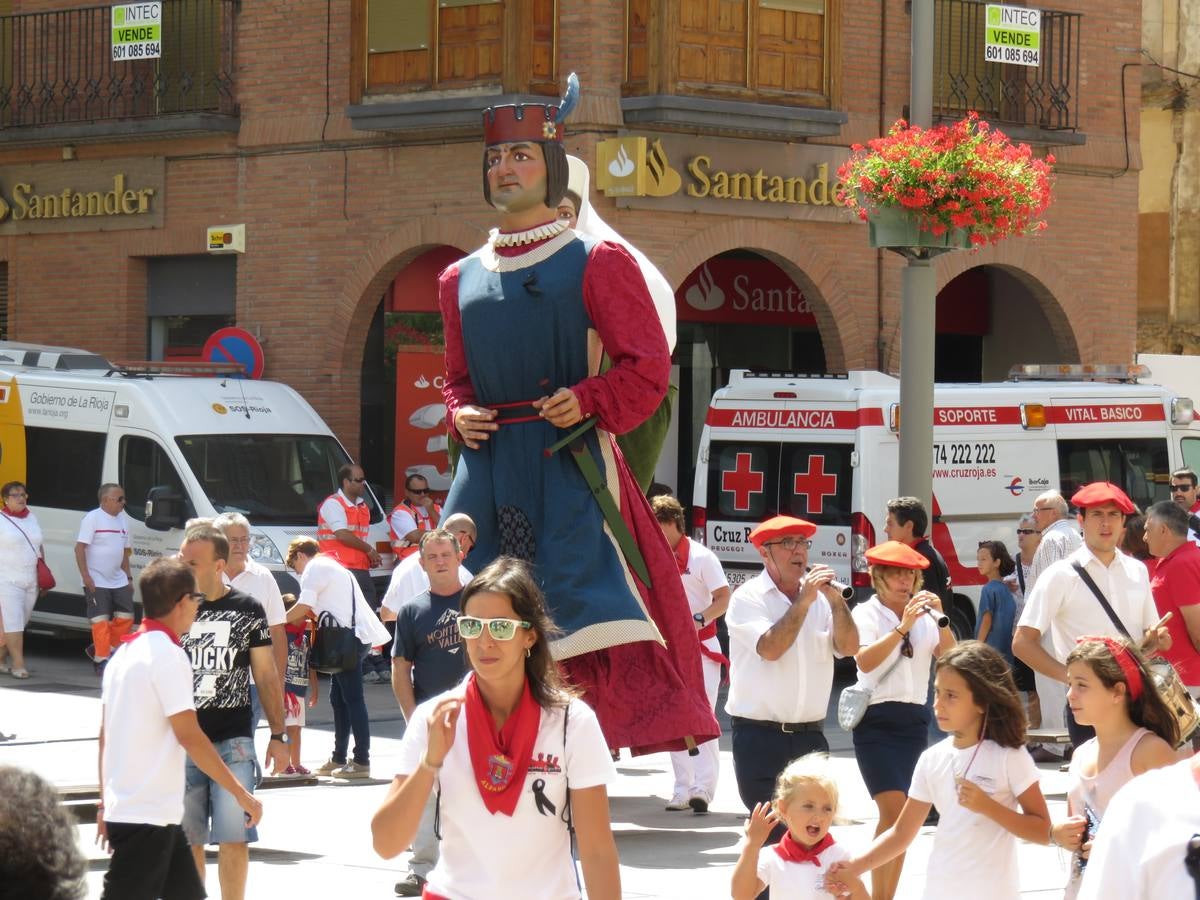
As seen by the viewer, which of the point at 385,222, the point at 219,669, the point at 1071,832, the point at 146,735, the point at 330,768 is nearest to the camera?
the point at 1071,832

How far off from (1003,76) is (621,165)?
5150 mm

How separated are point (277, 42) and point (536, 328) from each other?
16.5 meters

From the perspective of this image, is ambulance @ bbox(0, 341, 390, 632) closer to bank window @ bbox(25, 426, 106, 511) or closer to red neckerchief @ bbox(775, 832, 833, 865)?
bank window @ bbox(25, 426, 106, 511)

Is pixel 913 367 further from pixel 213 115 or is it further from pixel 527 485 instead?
pixel 213 115

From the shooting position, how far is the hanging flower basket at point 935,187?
13758mm

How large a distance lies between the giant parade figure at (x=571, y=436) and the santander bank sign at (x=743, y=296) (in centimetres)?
1564

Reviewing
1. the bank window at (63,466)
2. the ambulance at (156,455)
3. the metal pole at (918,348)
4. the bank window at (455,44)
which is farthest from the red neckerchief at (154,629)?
the bank window at (455,44)

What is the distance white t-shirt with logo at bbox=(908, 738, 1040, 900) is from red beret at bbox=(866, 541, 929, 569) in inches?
80.9

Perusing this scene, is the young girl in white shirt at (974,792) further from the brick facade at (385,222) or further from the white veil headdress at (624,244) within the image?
the brick facade at (385,222)

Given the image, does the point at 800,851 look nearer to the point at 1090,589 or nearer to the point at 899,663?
the point at 899,663

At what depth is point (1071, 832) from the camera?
566 centimetres

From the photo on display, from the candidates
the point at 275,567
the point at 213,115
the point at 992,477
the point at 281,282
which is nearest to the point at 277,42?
the point at 213,115

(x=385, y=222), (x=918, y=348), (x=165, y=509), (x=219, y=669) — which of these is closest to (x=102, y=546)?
(x=165, y=509)

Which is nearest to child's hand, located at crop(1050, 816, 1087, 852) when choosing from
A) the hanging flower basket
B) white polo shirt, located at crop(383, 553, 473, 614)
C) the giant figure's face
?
the giant figure's face
